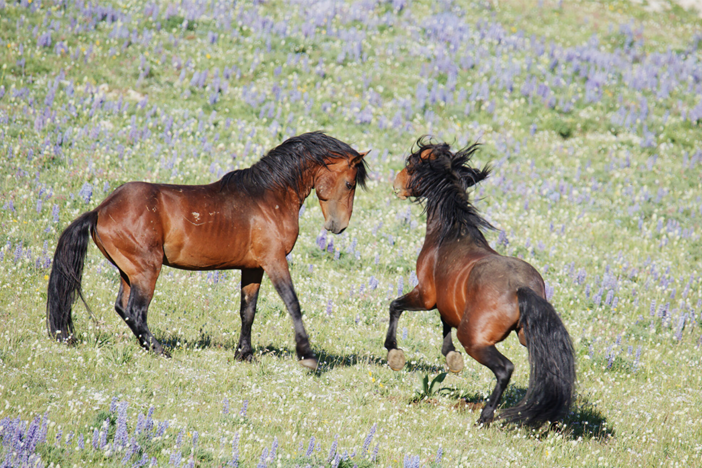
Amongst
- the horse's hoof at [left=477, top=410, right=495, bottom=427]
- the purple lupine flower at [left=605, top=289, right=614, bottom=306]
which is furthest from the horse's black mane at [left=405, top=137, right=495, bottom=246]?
the purple lupine flower at [left=605, top=289, right=614, bottom=306]

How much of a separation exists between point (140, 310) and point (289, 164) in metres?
2.41

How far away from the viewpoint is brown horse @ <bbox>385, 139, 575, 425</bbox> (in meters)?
6.04

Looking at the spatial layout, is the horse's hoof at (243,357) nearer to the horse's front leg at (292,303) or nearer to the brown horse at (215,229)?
the brown horse at (215,229)

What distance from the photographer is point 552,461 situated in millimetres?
6055

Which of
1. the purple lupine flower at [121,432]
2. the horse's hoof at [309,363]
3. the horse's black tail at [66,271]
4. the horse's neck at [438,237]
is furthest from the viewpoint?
the horse's neck at [438,237]

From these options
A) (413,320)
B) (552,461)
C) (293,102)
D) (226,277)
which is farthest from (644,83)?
(552,461)

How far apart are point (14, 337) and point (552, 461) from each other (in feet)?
18.8

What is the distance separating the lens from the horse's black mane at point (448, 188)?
7395 mm

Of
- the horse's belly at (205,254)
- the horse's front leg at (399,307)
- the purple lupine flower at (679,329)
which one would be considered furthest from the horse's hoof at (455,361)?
the purple lupine flower at (679,329)

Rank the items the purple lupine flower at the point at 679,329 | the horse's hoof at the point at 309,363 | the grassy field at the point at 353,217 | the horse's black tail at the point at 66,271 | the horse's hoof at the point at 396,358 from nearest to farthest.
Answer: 1. the grassy field at the point at 353,217
2. the horse's black tail at the point at 66,271
3. the horse's hoof at the point at 309,363
4. the horse's hoof at the point at 396,358
5. the purple lupine flower at the point at 679,329

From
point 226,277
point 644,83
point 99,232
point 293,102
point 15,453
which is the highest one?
point 644,83

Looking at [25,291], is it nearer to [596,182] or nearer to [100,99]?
[100,99]

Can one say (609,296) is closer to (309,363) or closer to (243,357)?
(309,363)

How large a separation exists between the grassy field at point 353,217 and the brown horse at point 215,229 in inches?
22.4
